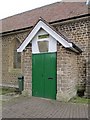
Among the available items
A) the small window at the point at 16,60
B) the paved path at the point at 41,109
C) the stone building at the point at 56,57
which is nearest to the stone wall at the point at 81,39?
the stone building at the point at 56,57

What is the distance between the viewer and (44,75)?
12633mm

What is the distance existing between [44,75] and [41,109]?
3.11m

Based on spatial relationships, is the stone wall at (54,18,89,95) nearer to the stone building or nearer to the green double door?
the stone building

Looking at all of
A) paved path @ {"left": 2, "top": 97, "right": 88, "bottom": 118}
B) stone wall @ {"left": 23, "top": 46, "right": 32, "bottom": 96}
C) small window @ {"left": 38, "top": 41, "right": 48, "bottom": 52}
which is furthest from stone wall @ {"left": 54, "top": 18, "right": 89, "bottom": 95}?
paved path @ {"left": 2, "top": 97, "right": 88, "bottom": 118}

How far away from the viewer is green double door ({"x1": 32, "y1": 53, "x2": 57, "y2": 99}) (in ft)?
40.2

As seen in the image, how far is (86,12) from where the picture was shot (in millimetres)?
13828

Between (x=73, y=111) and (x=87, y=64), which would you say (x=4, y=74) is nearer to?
(x=87, y=64)

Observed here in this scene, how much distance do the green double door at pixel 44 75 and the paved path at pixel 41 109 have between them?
2.57 ft

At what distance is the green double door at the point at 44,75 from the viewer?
12.2m

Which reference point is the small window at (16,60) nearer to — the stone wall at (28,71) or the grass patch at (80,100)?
the stone wall at (28,71)

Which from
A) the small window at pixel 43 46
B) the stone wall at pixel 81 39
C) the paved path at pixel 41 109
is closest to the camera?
the paved path at pixel 41 109

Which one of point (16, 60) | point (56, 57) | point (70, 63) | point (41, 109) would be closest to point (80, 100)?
point (70, 63)

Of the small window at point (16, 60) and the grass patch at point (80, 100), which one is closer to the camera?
the grass patch at point (80, 100)

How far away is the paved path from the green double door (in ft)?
2.57
